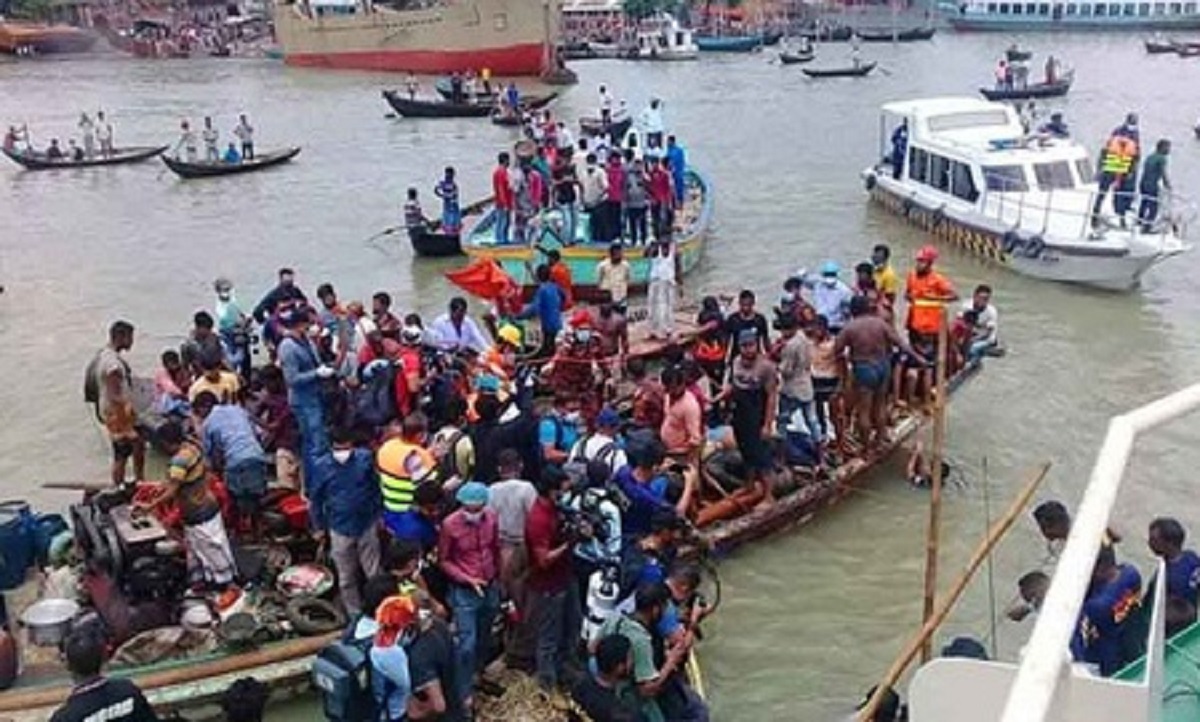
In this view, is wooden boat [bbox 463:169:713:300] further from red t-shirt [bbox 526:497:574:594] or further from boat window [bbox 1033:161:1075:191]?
red t-shirt [bbox 526:497:574:594]

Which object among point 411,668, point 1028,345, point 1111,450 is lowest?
point 1028,345

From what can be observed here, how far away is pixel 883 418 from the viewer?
1303cm

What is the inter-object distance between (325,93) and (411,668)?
5639 cm

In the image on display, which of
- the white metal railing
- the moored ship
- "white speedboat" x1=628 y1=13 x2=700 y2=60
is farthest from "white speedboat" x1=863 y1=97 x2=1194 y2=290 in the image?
"white speedboat" x1=628 y1=13 x2=700 y2=60

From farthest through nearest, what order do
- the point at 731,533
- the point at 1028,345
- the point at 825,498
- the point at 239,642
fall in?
the point at 1028,345 → the point at 825,498 → the point at 731,533 → the point at 239,642

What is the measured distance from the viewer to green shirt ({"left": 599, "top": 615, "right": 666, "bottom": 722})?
7.34 m

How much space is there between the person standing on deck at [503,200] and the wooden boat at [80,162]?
2020cm

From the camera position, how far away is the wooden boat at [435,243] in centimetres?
2403

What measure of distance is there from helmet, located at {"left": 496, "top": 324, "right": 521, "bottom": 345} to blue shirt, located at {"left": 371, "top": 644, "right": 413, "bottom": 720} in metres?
6.59

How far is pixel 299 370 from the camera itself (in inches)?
464

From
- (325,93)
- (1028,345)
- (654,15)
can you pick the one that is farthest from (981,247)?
(654,15)

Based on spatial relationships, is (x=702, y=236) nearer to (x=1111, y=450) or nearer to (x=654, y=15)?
(x=1111, y=450)

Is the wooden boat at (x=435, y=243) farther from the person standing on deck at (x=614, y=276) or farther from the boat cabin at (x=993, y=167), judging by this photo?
the boat cabin at (x=993, y=167)

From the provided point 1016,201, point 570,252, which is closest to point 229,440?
point 570,252
